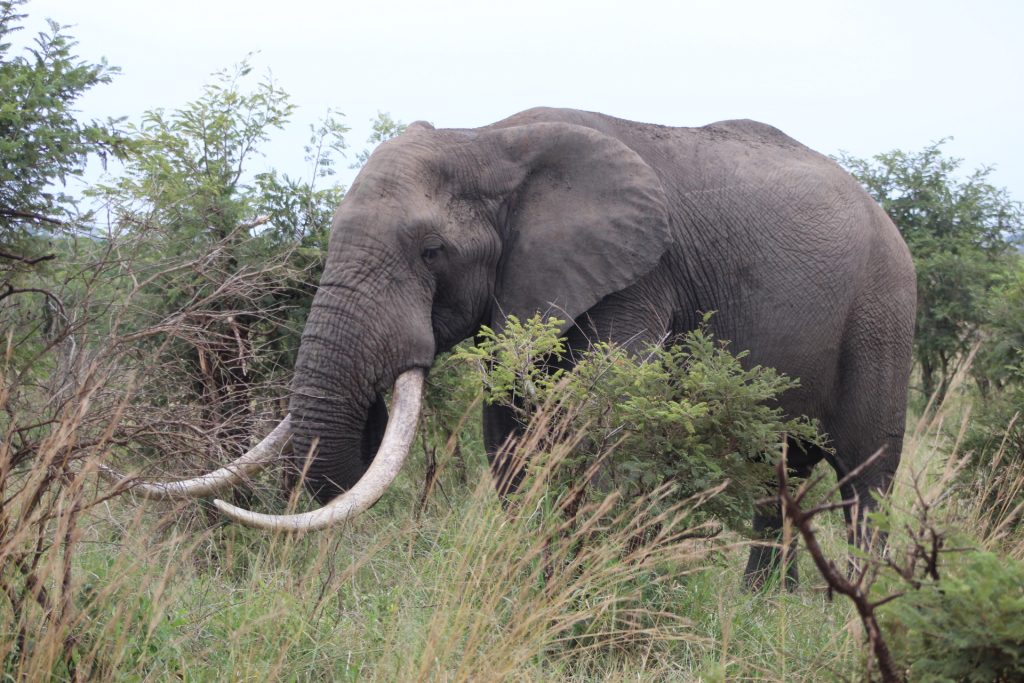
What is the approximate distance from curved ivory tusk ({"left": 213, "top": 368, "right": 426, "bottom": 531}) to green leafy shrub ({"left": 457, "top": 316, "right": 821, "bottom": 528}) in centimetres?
80

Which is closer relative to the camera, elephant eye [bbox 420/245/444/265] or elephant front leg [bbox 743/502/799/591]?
elephant eye [bbox 420/245/444/265]

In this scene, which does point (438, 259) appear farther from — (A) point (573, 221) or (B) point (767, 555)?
(B) point (767, 555)

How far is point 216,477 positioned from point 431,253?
1.84 meters

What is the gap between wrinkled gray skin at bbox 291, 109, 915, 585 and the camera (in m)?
6.09

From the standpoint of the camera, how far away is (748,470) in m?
5.14

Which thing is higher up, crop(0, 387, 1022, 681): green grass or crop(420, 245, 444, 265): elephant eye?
crop(420, 245, 444, 265): elephant eye

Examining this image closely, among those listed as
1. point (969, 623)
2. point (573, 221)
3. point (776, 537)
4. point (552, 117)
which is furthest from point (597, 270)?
point (969, 623)

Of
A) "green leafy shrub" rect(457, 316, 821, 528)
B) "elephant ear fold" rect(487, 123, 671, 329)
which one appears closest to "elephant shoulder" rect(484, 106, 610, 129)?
"elephant ear fold" rect(487, 123, 671, 329)

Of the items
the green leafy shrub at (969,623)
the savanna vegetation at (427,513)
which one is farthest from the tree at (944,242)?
the green leafy shrub at (969,623)

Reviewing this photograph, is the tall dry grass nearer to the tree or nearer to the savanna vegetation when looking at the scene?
the savanna vegetation

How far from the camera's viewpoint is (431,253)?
20.7ft

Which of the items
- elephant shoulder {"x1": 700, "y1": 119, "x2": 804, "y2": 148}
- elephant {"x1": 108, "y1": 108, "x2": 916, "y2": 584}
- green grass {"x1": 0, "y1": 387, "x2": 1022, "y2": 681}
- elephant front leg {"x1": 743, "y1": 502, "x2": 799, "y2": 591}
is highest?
elephant shoulder {"x1": 700, "y1": 119, "x2": 804, "y2": 148}

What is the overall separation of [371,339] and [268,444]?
0.73m

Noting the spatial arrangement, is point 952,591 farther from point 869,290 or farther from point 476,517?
point 869,290
